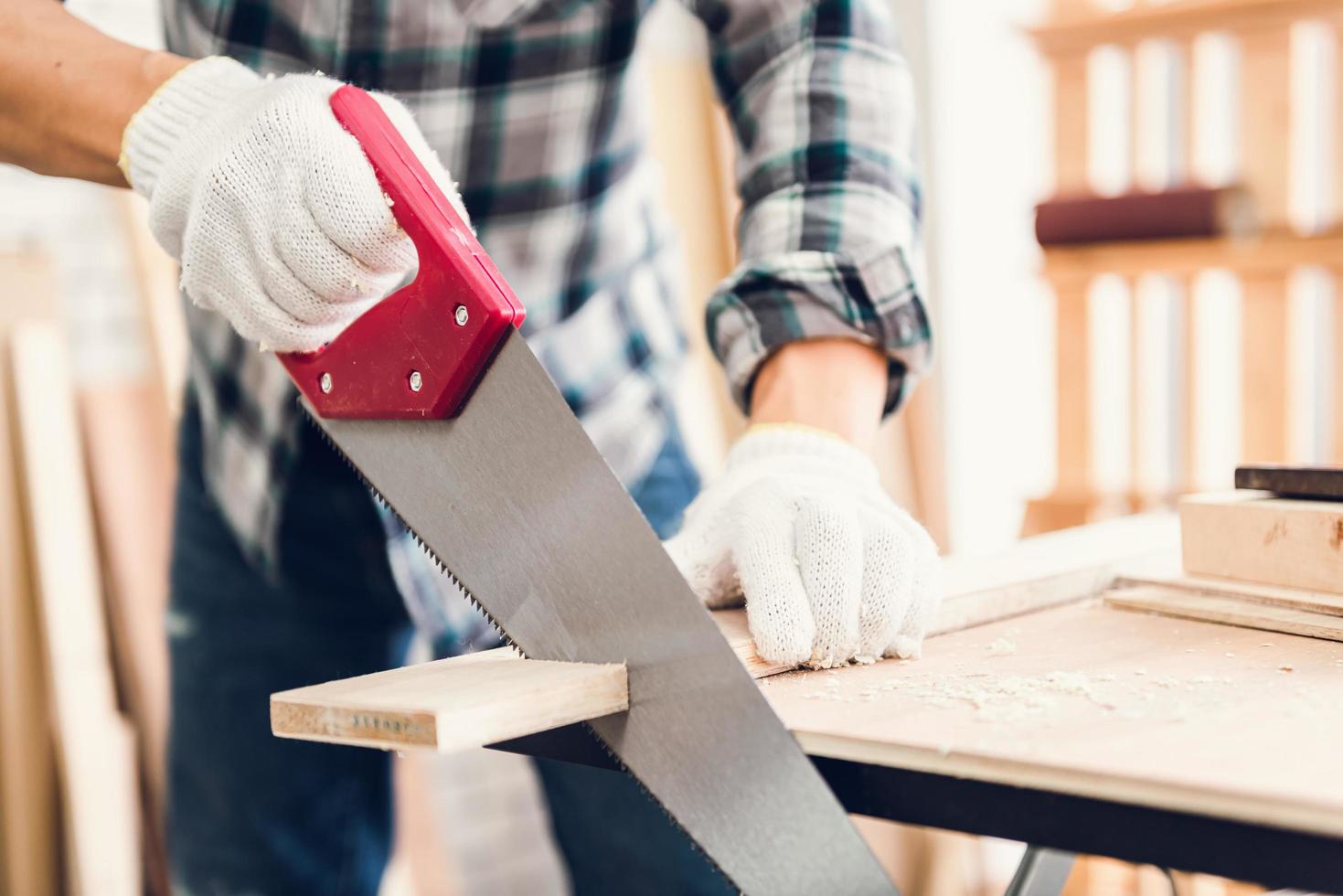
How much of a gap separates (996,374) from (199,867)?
7.88 feet

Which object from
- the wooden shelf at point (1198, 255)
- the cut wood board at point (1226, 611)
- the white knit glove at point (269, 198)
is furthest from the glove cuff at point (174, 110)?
the wooden shelf at point (1198, 255)

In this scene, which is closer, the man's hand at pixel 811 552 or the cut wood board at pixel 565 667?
the cut wood board at pixel 565 667

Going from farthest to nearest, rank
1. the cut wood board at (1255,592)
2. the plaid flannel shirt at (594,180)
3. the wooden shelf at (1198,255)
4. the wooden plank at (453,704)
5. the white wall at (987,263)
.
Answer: the white wall at (987,263) < the wooden shelf at (1198,255) < the plaid flannel shirt at (594,180) < the cut wood board at (1255,592) < the wooden plank at (453,704)

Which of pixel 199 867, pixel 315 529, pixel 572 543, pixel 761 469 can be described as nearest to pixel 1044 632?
pixel 761 469

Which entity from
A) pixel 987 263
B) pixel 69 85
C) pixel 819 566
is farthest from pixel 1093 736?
pixel 987 263

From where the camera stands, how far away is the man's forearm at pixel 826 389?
1197mm

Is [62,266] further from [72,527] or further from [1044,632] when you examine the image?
[1044,632]

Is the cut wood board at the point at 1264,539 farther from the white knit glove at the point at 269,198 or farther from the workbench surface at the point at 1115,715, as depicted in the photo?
the white knit glove at the point at 269,198

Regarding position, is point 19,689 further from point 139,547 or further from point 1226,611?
point 1226,611

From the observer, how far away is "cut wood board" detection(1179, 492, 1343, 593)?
1.01 m

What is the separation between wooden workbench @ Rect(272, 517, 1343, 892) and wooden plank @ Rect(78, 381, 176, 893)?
1865 millimetres

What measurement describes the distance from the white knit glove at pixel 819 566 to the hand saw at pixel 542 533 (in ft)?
0.38

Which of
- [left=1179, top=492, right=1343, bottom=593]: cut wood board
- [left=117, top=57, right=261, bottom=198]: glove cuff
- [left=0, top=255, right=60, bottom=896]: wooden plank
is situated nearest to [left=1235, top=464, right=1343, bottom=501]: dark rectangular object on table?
[left=1179, top=492, right=1343, bottom=593]: cut wood board

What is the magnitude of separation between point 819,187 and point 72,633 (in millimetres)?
1815
